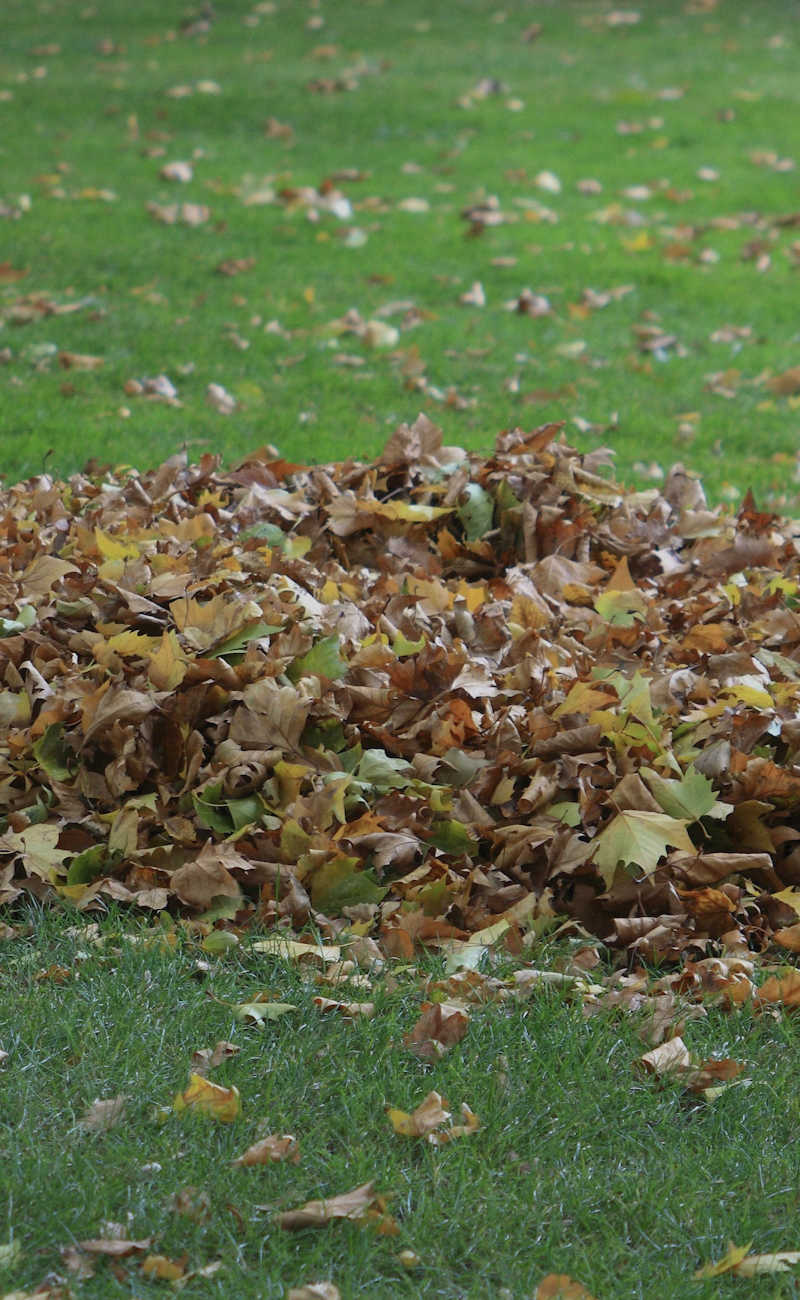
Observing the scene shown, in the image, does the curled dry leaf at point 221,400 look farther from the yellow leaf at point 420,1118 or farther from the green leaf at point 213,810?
the yellow leaf at point 420,1118

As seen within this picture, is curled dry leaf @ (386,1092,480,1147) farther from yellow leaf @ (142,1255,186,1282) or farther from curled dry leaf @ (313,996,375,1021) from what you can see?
yellow leaf @ (142,1255,186,1282)

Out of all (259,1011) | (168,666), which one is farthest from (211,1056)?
(168,666)

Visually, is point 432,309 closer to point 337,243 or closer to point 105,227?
point 337,243

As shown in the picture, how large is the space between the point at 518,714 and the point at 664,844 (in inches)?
21.9

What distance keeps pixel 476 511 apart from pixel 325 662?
139cm

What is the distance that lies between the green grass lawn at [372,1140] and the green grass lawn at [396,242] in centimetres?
314

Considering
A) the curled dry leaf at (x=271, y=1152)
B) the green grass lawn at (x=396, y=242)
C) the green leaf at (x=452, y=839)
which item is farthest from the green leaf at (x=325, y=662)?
the green grass lawn at (x=396, y=242)

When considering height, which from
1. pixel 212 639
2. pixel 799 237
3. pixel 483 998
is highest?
pixel 212 639

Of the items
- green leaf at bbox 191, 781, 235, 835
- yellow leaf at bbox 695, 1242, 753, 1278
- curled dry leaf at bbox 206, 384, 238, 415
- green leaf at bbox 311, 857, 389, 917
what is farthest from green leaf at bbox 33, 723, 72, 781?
curled dry leaf at bbox 206, 384, 238, 415

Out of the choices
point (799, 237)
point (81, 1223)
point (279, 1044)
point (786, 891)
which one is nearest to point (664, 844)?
point (786, 891)

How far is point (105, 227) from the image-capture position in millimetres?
9656

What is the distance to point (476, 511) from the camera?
4957 mm

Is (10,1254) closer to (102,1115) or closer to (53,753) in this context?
(102,1115)

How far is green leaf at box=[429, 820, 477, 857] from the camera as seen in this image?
3.46 meters
